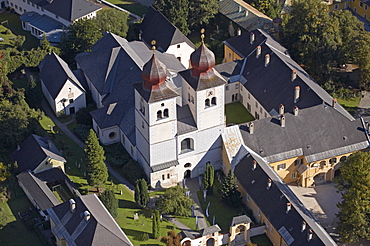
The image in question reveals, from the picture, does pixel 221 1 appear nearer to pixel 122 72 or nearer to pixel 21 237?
pixel 122 72

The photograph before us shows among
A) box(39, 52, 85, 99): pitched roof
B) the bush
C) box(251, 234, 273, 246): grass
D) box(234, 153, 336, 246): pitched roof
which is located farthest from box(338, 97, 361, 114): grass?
box(39, 52, 85, 99): pitched roof

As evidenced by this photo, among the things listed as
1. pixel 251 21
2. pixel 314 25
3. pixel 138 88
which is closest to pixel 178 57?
pixel 251 21

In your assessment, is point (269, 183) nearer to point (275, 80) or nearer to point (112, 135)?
point (275, 80)

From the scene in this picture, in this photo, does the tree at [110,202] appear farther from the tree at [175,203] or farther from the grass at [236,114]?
the grass at [236,114]

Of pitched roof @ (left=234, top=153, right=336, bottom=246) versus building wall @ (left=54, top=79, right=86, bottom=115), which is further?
building wall @ (left=54, top=79, right=86, bottom=115)

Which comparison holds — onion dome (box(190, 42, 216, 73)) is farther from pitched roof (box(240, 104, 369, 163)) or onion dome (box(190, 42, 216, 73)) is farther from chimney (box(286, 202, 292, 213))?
chimney (box(286, 202, 292, 213))

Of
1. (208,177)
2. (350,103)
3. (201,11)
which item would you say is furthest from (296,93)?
(201,11)
